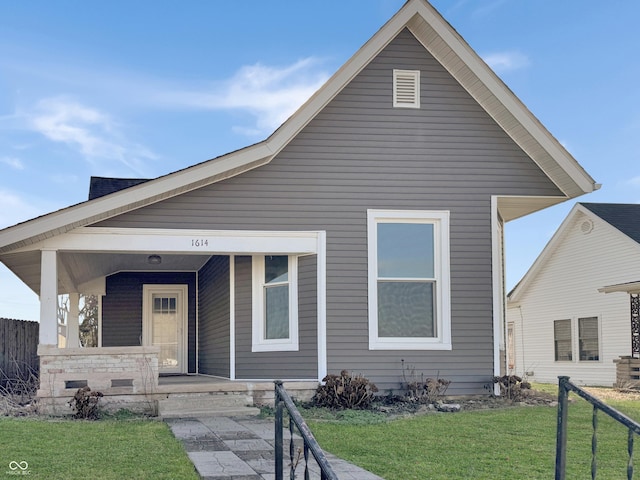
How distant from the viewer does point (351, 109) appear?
495 inches

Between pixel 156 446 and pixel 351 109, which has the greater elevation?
pixel 351 109

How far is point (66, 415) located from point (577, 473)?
7.05m

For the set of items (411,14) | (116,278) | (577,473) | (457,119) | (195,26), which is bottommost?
(577,473)

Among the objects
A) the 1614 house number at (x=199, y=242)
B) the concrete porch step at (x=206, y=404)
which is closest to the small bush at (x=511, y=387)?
the concrete porch step at (x=206, y=404)

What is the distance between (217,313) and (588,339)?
1325 cm

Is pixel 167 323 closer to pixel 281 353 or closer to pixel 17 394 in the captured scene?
pixel 17 394

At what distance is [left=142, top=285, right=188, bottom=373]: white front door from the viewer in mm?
17547

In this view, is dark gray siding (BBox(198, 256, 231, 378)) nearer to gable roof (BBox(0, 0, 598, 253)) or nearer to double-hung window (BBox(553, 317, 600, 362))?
gable roof (BBox(0, 0, 598, 253))

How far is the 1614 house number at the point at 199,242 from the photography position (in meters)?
11.9

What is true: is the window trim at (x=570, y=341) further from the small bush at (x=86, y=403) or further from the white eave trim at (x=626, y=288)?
Answer: the small bush at (x=86, y=403)

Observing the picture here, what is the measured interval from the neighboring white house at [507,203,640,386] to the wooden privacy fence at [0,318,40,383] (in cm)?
1243

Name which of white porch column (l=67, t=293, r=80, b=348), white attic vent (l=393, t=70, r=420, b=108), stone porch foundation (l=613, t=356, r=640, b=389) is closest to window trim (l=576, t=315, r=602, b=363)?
stone porch foundation (l=613, t=356, r=640, b=389)

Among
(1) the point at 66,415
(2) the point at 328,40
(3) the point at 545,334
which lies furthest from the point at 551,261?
(1) the point at 66,415

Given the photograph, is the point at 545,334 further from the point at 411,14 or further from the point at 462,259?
the point at 411,14
